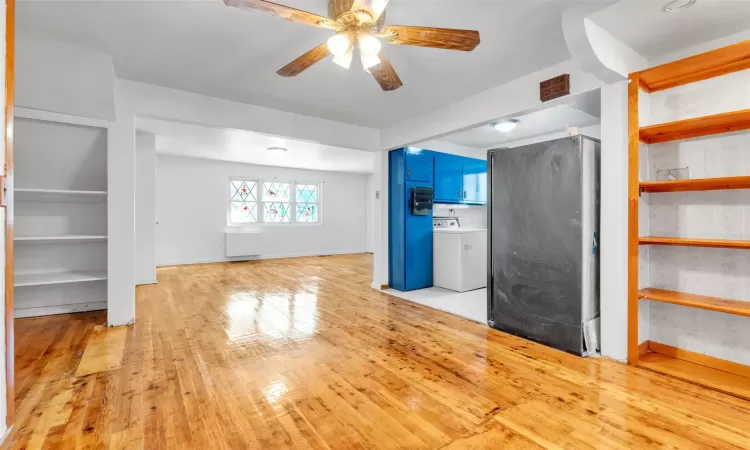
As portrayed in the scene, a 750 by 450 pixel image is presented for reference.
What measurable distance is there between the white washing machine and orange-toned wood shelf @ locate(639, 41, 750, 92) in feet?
8.72

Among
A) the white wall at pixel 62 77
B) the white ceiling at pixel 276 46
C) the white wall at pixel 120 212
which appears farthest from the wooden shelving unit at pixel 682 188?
the white wall at pixel 120 212

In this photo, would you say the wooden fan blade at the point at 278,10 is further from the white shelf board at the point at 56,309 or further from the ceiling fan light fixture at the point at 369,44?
the white shelf board at the point at 56,309

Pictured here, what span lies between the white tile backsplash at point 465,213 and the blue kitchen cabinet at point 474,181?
0.23 meters

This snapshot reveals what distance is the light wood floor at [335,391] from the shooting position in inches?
62.3

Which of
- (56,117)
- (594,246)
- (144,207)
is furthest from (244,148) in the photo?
(594,246)

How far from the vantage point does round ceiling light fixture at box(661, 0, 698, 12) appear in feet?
6.18

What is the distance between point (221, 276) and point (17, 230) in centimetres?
274

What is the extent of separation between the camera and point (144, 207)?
16.9 ft

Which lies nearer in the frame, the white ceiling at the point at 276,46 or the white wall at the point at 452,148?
the white ceiling at the point at 276,46

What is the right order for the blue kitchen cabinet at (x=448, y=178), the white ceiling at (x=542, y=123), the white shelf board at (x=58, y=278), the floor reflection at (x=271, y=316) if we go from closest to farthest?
1. the white ceiling at (x=542, y=123)
2. the floor reflection at (x=271, y=316)
3. the white shelf board at (x=58, y=278)
4. the blue kitchen cabinet at (x=448, y=178)

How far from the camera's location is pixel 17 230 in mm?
3494

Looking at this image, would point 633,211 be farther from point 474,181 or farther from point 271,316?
point 474,181

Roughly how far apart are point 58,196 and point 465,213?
18.7ft

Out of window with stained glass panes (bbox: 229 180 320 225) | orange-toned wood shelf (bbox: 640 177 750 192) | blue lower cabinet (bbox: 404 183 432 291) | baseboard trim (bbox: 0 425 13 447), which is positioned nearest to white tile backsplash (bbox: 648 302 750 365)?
orange-toned wood shelf (bbox: 640 177 750 192)
